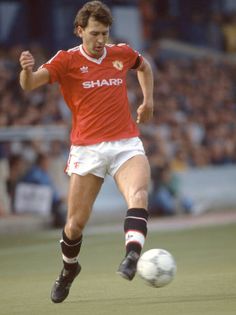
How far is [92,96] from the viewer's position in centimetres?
951

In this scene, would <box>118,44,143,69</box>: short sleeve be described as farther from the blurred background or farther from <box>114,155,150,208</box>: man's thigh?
the blurred background

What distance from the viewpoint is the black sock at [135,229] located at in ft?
29.3

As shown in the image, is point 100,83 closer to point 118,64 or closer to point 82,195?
point 118,64

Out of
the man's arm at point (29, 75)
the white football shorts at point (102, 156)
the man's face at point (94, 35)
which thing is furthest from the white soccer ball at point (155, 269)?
the man's face at point (94, 35)

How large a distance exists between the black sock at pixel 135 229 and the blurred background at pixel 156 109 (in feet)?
32.8

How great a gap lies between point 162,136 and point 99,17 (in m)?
12.8

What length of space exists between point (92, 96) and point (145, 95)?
663mm

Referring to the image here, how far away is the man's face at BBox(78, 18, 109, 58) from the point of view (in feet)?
30.6

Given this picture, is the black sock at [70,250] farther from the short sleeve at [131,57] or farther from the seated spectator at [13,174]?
the seated spectator at [13,174]

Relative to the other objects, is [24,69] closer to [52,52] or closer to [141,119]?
[141,119]

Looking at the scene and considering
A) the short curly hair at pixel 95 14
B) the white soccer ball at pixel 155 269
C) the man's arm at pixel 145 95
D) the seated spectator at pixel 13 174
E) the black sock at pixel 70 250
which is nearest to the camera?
the white soccer ball at pixel 155 269

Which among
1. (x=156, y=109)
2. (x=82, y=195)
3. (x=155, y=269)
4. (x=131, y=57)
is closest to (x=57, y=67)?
(x=131, y=57)

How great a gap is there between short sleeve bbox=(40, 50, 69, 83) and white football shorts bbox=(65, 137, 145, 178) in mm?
642

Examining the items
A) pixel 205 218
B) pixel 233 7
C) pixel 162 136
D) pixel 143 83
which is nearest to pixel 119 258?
pixel 143 83
